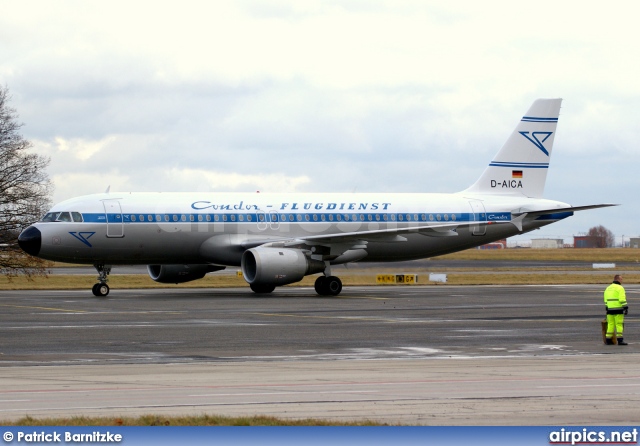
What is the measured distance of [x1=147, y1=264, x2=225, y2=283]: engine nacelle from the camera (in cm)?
4372

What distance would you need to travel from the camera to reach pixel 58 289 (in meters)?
48.1

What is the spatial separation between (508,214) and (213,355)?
2892 cm

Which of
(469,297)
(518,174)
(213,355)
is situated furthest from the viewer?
(518,174)

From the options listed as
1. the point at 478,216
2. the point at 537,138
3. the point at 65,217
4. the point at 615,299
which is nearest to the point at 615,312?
the point at 615,299

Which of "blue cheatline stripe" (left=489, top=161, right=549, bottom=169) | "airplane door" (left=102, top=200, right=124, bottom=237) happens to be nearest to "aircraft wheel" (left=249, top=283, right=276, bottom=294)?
"airplane door" (left=102, top=200, right=124, bottom=237)

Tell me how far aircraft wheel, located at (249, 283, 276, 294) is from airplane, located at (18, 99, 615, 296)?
0.24 feet

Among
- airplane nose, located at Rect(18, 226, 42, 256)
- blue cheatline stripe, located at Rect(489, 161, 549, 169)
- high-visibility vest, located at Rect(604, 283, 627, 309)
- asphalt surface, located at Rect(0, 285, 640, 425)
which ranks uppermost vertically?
blue cheatline stripe, located at Rect(489, 161, 549, 169)

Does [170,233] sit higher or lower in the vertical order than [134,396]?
higher

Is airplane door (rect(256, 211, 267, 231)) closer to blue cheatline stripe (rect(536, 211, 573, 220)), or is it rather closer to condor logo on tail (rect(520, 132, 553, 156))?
blue cheatline stripe (rect(536, 211, 573, 220))

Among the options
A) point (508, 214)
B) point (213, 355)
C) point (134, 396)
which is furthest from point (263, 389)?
point (508, 214)

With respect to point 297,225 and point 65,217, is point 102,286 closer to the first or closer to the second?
point 65,217

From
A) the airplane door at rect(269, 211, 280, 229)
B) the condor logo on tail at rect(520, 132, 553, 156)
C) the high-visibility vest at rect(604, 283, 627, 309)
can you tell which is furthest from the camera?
the condor logo on tail at rect(520, 132, 553, 156)

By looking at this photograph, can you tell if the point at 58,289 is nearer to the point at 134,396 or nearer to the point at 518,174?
the point at 518,174

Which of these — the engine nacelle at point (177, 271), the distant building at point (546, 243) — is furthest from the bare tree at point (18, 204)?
the distant building at point (546, 243)
